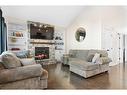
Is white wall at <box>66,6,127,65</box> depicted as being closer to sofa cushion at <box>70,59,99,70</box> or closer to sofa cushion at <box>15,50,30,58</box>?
sofa cushion at <box>70,59,99,70</box>

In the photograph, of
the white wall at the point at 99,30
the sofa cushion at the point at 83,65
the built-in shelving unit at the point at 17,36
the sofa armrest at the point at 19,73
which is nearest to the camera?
the sofa armrest at the point at 19,73

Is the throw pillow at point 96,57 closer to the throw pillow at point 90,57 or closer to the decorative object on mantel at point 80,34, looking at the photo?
the throw pillow at point 90,57

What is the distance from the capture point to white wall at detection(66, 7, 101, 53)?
2.32 metres

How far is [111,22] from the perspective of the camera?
2260mm

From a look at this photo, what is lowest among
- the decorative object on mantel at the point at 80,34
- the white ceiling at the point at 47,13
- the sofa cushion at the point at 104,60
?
the sofa cushion at the point at 104,60

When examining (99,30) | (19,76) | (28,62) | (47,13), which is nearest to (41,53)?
(28,62)

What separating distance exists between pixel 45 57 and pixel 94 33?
1.21 metres

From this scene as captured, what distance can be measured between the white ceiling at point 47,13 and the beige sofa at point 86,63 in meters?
0.71

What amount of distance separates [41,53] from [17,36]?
602 mm

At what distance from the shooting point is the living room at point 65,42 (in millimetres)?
2051

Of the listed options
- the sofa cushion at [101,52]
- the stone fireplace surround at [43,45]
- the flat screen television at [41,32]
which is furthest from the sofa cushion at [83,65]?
the flat screen television at [41,32]

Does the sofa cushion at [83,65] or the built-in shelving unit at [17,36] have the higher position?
the built-in shelving unit at [17,36]

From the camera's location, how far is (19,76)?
1751mm

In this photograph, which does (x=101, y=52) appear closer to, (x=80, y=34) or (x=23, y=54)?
(x=80, y=34)
